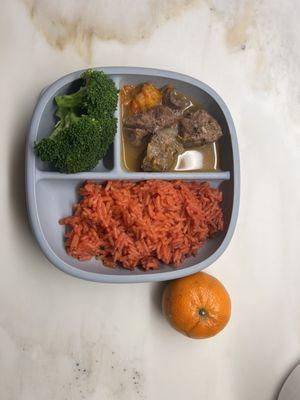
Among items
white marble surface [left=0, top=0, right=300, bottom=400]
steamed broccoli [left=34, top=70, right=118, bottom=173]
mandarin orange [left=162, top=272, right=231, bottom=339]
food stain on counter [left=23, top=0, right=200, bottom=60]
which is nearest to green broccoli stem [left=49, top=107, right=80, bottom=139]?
steamed broccoli [left=34, top=70, right=118, bottom=173]

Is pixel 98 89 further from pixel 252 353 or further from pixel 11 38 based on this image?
pixel 252 353

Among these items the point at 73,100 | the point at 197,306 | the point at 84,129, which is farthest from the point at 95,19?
the point at 197,306

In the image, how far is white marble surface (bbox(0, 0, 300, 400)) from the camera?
7.48 ft

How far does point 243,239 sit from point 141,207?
0.63 metres

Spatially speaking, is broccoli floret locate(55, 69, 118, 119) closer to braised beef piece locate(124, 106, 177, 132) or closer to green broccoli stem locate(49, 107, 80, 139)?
green broccoli stem locate(49, 107, 80, 139)

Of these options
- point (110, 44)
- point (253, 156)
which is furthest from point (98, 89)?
point (253, 156)

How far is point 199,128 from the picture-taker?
2.23 meters

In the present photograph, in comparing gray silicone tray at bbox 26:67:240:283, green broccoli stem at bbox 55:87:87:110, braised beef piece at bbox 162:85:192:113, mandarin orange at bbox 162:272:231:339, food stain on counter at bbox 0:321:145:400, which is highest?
braised beef piece at bbox 162:85:192:113

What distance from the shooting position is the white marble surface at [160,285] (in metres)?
2.28

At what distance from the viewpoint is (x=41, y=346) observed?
2289 millimetres

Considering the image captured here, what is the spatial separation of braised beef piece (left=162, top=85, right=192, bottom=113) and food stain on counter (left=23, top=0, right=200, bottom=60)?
37cm

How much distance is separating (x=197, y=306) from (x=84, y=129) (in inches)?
34.9

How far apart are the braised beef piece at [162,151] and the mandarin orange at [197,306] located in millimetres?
519

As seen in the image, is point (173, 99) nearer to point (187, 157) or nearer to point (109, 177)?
point (187, 157)
